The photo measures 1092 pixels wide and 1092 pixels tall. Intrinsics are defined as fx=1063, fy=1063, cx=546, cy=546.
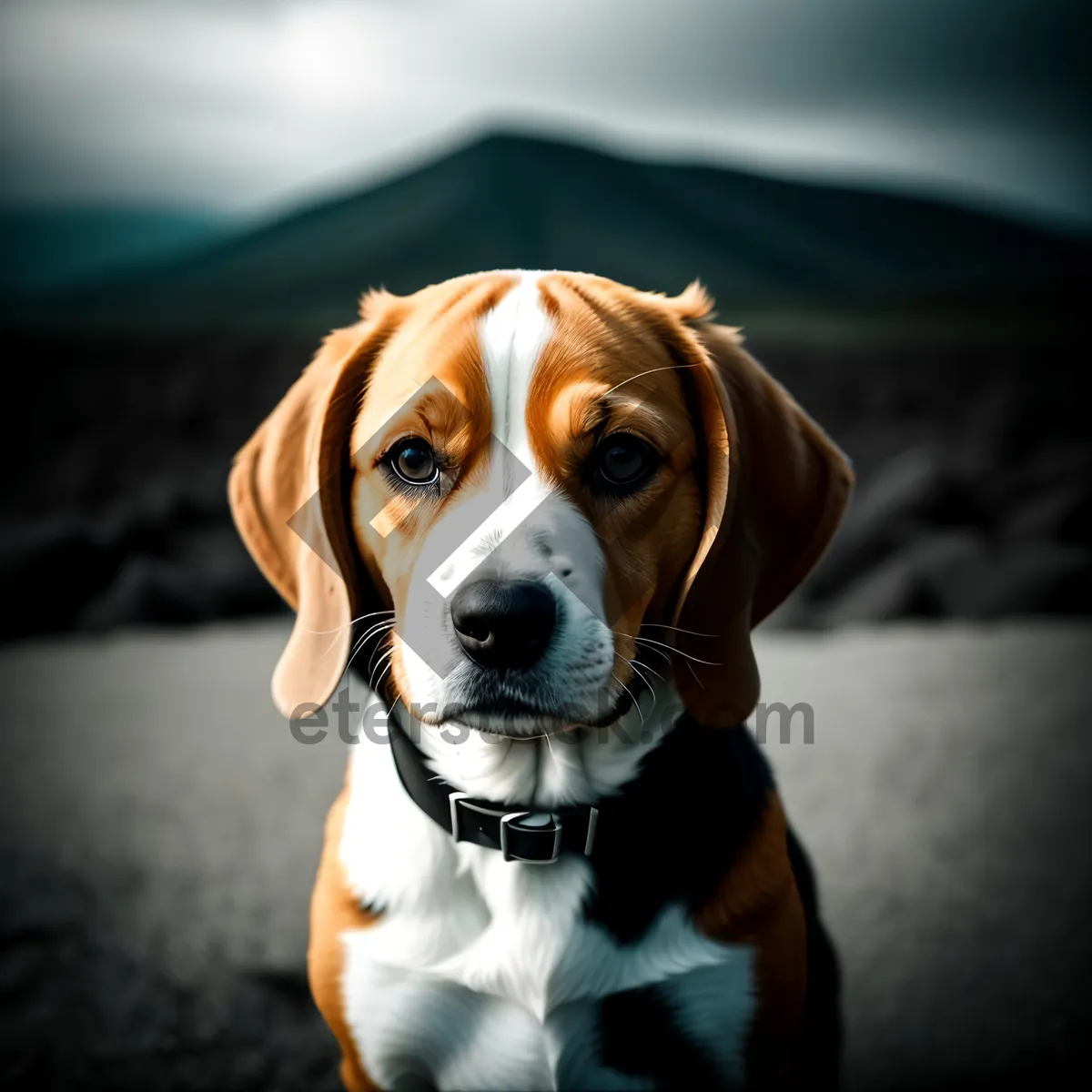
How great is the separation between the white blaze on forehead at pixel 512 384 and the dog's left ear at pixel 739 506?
0.27 meters

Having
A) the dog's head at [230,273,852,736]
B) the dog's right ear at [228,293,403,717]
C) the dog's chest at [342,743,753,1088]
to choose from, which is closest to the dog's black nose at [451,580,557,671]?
the dog's head at [230,273,852,736]

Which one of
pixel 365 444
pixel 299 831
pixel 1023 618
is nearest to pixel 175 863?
pixel 299 831

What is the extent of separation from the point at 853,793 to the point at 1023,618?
179 cm

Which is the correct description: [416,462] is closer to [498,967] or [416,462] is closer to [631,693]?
[631,693]

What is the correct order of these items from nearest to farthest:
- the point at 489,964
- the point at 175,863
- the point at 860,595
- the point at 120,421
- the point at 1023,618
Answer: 1. the point at 489,964
2. the point at 175,863
3. the point at 1023,618
4. the point at 860,595
5. the point at 120,421

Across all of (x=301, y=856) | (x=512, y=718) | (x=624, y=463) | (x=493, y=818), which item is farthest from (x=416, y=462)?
(x=301, y=856)

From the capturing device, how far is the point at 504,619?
1.38 m

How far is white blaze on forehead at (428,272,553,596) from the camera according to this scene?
1497 mm

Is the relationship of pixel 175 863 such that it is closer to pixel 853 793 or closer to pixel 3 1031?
pixel 3 1031

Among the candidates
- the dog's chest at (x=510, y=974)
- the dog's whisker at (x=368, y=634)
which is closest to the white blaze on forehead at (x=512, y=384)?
the dog's whisker at (x=368, y=634)

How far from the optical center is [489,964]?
1674mm

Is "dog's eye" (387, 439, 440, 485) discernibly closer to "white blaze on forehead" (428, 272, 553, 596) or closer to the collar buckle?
"white blaze on forehead" (428, 272, 553, 596)

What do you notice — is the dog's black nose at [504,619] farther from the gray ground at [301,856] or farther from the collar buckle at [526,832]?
the gray ground at [301,856]

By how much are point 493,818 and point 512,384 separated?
0.67m
